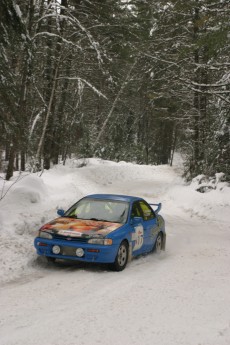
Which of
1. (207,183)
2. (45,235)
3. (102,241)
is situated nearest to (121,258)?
(102,241)

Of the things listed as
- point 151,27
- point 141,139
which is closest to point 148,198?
point 151,27

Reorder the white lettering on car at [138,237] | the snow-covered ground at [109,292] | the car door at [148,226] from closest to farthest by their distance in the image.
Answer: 1. the snow-covered ground at [109,292]
2. the white lettering on car at [138,237]
3. the car door at [148,226]

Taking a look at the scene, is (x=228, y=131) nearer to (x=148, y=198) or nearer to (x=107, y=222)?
(x=148, y=198)

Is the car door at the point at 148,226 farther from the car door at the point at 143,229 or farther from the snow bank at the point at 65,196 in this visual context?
the snow bank at the point at 65,196

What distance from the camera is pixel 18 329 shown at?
557 centimetres

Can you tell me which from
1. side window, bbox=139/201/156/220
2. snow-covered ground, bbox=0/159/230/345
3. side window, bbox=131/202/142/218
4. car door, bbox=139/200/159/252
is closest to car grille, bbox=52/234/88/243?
snow-covered ground, bbox=0/159/230/345

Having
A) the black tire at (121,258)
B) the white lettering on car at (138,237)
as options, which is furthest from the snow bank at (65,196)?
the white lettering on car at (138,237)

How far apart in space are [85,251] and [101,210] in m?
1.65

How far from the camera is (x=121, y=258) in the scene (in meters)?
9.34

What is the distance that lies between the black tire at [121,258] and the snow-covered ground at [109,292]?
157mm

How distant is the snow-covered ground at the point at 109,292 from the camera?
5.55m

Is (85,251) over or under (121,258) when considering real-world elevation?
over

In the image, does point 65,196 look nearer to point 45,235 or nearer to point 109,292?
point 45,235

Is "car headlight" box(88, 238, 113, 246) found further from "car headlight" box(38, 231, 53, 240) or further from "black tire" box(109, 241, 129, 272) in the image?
"car headlight" box(38, 231, 53, 240)
